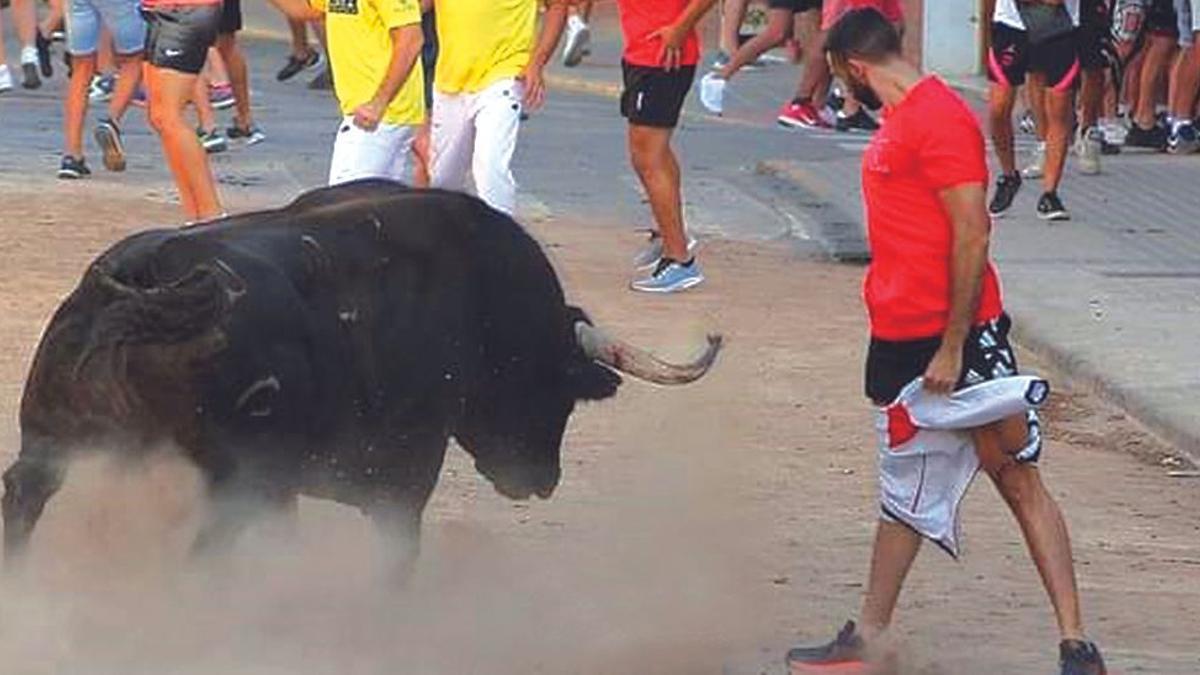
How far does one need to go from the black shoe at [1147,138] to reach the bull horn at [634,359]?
1054 cm

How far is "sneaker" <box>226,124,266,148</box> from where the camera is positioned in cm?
1644

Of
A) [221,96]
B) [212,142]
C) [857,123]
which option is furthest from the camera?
[857,123]

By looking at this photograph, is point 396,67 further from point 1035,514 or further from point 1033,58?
point 1033,58

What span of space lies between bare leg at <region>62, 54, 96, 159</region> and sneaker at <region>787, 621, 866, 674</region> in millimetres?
8669

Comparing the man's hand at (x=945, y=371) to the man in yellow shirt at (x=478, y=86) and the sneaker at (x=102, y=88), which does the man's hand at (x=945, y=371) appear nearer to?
the man in yellow shirt at (x=478, y=86)

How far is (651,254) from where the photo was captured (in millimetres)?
12180

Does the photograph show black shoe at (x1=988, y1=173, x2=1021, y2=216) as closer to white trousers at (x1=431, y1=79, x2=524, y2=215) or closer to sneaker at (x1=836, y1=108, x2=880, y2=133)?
white trousers at (x1=431, y1=79, x2=524, y2=215)

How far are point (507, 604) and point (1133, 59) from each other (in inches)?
435

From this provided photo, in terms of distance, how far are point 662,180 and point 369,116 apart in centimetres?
206

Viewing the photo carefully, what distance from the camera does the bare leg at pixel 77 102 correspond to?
14375mm

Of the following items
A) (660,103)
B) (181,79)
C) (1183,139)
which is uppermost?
(660,103)

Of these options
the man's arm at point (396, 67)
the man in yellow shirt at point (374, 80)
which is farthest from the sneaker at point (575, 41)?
the man's arm at point (396, 67)

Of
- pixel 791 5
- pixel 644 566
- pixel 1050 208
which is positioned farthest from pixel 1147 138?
pixel 644 566

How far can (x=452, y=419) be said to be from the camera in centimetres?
648
